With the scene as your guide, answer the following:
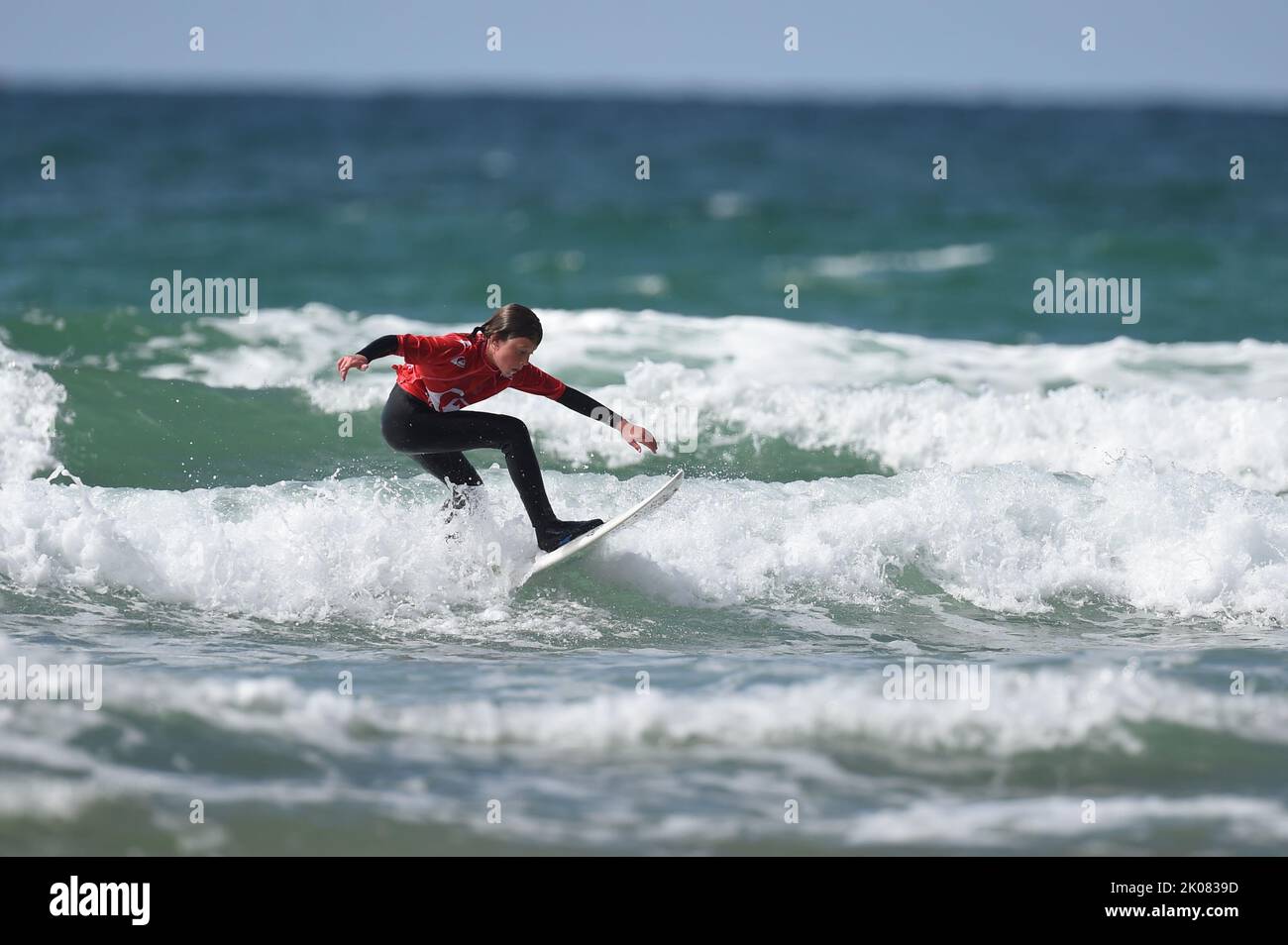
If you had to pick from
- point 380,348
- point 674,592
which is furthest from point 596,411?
point 674,592

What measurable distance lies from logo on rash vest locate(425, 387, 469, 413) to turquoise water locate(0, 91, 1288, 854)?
0.90 meters

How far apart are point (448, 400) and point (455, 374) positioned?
19 cm

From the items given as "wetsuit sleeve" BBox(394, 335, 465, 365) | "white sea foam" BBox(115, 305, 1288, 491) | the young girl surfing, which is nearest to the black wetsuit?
the young girl surfing

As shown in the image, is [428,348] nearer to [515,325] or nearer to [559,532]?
[515,325]

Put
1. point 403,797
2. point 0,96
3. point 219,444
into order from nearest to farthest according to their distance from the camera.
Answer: point 403,797 → point 219,444 → point 0,96

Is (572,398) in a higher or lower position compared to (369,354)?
lower

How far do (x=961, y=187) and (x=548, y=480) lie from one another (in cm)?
2579

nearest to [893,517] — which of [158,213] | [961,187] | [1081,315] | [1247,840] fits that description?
[1247,840]

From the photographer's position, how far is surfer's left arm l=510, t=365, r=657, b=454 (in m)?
7.03

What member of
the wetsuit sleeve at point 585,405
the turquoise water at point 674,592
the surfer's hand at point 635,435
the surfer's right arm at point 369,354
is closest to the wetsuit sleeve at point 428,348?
the surfer's right arm at point 369,354

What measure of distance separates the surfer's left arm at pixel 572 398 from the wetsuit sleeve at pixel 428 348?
36 cm

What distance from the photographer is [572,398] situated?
7.17 metres

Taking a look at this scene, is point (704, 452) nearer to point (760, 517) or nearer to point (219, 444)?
point (760, 517)
